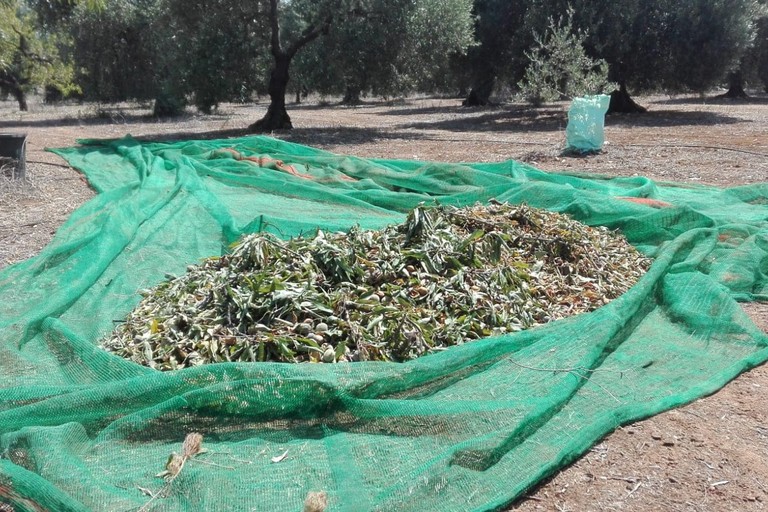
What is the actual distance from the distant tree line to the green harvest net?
25.9 ft

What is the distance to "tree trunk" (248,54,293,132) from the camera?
15.3 metres

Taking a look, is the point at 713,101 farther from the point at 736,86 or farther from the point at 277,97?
the point at 277,97

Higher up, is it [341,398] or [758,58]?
[758,58]

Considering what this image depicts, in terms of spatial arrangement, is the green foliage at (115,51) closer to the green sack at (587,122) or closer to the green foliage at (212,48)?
the green foliage at (212,48)

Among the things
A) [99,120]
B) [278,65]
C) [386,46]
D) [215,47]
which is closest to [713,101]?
[386,46]

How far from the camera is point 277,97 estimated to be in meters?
15.8

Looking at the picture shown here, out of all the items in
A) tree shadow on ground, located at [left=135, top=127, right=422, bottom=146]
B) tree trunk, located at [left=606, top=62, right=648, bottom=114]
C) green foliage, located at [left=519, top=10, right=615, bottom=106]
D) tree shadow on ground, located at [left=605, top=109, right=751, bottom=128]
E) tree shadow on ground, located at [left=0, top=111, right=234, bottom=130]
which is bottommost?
tree shadow on ground, located at [left=135, top=127, right=422, bottom=146]

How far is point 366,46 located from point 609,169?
641 centimetres

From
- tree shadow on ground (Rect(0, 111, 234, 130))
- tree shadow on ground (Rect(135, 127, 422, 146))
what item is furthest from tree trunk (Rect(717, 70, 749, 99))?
tree shadow on ground (Rect(0, 111, 234, 130))

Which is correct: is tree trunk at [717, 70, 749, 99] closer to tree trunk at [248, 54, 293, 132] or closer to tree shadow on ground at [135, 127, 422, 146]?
tree shadow on ground at [135, 127, 422, 146]

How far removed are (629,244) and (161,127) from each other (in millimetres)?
14564

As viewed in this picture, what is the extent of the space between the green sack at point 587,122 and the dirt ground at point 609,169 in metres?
0.30

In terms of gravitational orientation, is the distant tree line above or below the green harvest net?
above

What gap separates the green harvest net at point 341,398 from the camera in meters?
2.55
